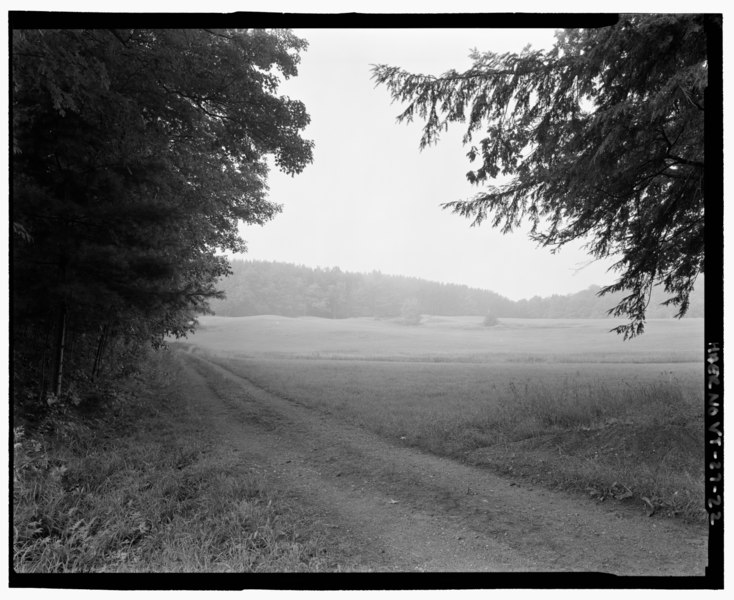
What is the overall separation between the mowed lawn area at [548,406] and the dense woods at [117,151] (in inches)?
209

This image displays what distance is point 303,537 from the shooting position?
10.8 feet

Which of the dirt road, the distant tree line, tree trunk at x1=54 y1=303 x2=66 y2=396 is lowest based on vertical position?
the dirt road

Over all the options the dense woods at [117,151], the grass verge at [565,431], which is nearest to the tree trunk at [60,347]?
the dense woods at [117,151]

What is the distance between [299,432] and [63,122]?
641 centimetres

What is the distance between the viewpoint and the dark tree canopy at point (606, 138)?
3326 millimetres

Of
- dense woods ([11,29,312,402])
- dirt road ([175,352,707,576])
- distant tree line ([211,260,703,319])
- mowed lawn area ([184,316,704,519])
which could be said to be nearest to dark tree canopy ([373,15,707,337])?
mowed lawn area ([184,316,704,519])

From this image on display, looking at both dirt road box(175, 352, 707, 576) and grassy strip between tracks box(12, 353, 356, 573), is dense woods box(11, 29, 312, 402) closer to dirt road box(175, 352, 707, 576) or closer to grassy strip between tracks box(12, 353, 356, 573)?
grassy strip between tracks box(12, 353, 356, 573)

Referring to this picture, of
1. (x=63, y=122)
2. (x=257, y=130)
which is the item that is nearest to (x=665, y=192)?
(x=257, y=130)

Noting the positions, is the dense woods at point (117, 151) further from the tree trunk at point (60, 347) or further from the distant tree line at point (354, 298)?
the distant tree line at point (354, 298)

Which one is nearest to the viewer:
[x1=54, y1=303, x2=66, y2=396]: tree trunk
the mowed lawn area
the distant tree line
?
the mowed lawn area

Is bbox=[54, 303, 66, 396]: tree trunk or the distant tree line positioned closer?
bbox=[54, 303, 66, 396]: tree trunk

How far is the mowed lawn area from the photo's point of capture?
4.34 meters

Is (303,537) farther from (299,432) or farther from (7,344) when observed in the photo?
(299,432)

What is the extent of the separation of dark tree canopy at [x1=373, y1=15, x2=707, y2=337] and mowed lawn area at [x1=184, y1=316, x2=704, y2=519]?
4.19 ft
